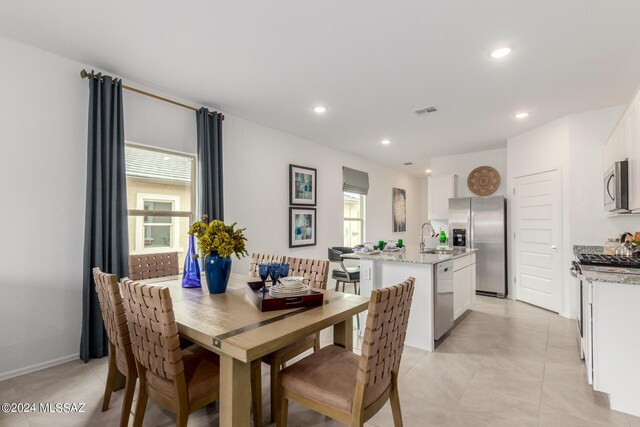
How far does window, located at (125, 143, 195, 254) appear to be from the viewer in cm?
320

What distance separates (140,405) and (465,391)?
2.11 meters

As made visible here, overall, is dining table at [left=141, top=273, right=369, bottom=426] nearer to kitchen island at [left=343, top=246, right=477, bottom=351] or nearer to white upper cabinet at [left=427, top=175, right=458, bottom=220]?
kitchen island at [left=343, top=246, right=477, bottom=351]

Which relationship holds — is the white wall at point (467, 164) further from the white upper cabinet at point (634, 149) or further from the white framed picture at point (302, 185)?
the white upper cabinet at point (634, 149)

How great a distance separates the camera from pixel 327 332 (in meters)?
3.60

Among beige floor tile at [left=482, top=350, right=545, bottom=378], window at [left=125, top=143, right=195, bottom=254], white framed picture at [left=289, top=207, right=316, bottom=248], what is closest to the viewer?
beige floor tile at [left=482, top=350, right=545, bottom=378]

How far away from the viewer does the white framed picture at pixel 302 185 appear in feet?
16.1

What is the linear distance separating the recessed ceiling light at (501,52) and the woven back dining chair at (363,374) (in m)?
2.12

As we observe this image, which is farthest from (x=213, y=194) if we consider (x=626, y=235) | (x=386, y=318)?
(x=626, y=235)

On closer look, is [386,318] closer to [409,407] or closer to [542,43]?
[409,407]

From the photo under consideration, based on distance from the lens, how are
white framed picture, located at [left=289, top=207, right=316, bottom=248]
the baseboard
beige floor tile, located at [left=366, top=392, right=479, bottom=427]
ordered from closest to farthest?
beige floor tile, located at [left=366, top=392, right=479, bottom=427] → the baseboard → white framed picture, located at [left=289, top=207, right=316, bottom=248]

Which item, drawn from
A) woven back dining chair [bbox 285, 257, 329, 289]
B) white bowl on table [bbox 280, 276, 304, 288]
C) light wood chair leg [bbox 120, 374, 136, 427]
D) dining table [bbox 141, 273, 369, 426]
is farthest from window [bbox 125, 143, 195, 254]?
white bowl on table [bbox 280, 276, 304, 288]

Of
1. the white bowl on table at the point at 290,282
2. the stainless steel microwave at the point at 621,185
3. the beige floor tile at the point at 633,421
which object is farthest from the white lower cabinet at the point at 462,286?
the white bowl on table at the point at 290,282

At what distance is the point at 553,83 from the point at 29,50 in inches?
185

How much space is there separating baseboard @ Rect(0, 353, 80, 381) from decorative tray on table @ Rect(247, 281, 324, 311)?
6.86 ft
